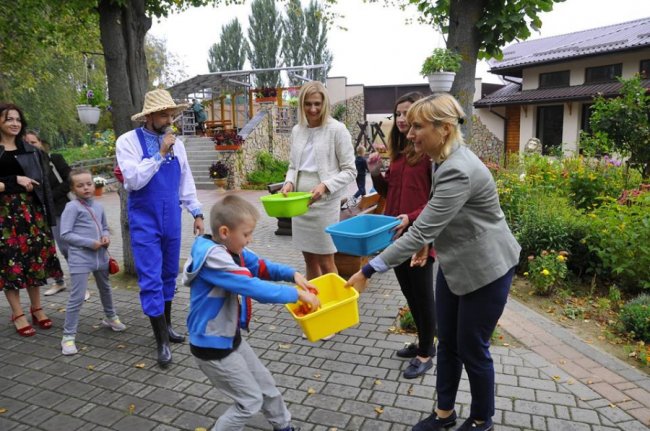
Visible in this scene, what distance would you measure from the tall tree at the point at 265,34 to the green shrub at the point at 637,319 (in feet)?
136

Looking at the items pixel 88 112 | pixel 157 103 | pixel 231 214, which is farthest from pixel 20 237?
pixel 88 112

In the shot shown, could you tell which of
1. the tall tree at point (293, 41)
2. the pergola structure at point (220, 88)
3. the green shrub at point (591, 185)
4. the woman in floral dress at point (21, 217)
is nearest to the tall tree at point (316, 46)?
the tall tree at point (293, 41)

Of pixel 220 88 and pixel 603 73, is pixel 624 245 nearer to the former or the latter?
pixel 603 73

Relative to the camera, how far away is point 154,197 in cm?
361

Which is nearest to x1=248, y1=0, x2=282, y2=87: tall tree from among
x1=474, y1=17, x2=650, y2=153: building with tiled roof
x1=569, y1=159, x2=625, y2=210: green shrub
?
x1=474, y1=17, x2=650, y2=153: building with tiled roof

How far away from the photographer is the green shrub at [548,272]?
198 inches

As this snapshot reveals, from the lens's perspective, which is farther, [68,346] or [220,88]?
[220,88]

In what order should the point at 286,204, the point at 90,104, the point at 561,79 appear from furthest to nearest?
the point at 561,79
the point at 90,104
the point at 286,204

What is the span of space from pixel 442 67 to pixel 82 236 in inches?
173

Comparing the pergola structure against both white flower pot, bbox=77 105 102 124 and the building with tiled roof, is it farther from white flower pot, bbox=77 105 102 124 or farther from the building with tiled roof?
white flower pot, bbox=77 105 102 124

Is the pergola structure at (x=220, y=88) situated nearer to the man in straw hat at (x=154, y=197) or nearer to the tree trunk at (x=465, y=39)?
the tree trunk at (x=465, y=39)

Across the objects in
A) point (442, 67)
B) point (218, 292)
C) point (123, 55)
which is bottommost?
point (218, 292)

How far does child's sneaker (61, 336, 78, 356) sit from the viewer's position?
3905 mm

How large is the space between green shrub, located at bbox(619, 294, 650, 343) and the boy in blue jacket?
316 centimetres
